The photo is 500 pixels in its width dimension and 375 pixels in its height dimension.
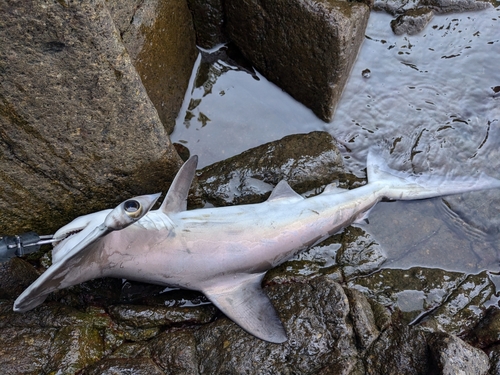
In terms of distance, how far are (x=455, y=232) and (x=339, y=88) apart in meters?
1.75

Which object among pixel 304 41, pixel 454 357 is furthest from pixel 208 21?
pixel 454 357

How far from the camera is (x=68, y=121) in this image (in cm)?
305

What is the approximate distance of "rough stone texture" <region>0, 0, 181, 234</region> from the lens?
261cm

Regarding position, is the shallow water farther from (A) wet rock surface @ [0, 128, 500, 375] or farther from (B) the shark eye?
(B) the shark eye

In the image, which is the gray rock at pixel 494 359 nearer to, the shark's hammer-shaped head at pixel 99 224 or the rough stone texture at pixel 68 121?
the shark's hammer-shaped head at pixel 99 224

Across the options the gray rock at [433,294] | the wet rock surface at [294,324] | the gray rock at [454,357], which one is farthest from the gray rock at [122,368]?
the gray rock at [454,357]

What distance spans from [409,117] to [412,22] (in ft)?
3.53

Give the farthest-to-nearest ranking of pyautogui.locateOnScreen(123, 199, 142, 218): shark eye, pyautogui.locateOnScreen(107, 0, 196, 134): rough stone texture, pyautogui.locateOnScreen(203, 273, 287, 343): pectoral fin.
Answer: pyautogui.locateOnScreen(107, 0, 196, 134): rough stone texture, pyautogui.locateOnScreen(203, 273, 287, 343): pectoral fin, pyautogui.locateOnScreen(123, 199, 142, 218): shark eye

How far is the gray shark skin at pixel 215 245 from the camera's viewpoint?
319 centimetres

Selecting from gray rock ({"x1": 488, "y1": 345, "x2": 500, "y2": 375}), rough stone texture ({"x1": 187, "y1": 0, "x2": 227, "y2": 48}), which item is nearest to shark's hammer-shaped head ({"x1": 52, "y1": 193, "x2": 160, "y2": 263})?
rough stone texture ({"x1": 187, "y1": 0, "x2": 227, "y2": 48})

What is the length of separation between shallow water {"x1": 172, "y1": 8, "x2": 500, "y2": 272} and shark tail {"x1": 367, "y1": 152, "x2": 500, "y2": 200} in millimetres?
73

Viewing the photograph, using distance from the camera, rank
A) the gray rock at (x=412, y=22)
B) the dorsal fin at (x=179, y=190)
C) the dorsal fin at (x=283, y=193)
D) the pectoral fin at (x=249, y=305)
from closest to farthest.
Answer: the pectoral fin at (x=249, y=305) → the dorsal fin at (x=179, y=190) → the dorsal fin at (x=283, y=193) → the gray rock at (x=412, y=22)

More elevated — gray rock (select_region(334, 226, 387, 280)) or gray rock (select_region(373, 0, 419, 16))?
gray rock (select_region(373, 0, 419, 16))

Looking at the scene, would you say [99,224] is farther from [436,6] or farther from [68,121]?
[436,6]
